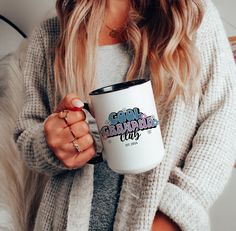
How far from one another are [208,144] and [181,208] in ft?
0.38

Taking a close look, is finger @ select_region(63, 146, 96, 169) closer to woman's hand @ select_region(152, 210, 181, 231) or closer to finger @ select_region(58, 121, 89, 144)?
finger @ select_region(58, 121, 89, 144)

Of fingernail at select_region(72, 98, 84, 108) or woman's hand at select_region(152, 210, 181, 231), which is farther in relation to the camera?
woman's hand at select_region(152, 210, 181, 231)

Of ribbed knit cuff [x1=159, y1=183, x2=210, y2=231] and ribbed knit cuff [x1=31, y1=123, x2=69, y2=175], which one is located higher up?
ribbed knit cuff [x1=31, y1=123, x2=69, y2=175]

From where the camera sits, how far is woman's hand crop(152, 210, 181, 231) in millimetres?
758

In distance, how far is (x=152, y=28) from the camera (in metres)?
0.89

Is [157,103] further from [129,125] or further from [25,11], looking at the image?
[25,11]

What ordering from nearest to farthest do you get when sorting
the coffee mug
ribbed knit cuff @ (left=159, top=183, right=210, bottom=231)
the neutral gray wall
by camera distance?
the coffee mug, ribbed knit cuff @ (left=159, top=183, right=210, bottom=231), the neutral gray wall

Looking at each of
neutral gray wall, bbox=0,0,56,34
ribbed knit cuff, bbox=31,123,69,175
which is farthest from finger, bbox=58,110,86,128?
neutral gray wall, bbox=0,0,56,34

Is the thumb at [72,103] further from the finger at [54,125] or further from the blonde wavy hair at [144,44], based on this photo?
the blonde wavy hair at [144,44]

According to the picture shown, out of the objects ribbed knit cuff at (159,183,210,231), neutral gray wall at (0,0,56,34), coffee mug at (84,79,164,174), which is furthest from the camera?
neutral gray wall at (0,0,56,34)

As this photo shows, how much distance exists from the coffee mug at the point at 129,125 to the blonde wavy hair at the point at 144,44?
17 centimetres

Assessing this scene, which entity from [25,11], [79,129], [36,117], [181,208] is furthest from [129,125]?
[25,11]

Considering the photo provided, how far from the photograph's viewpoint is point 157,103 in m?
0.82

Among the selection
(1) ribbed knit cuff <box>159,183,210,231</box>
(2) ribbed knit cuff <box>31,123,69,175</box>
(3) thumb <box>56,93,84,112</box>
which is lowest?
(1) ribbed knit cuff <box>159,183,210,231</box>
